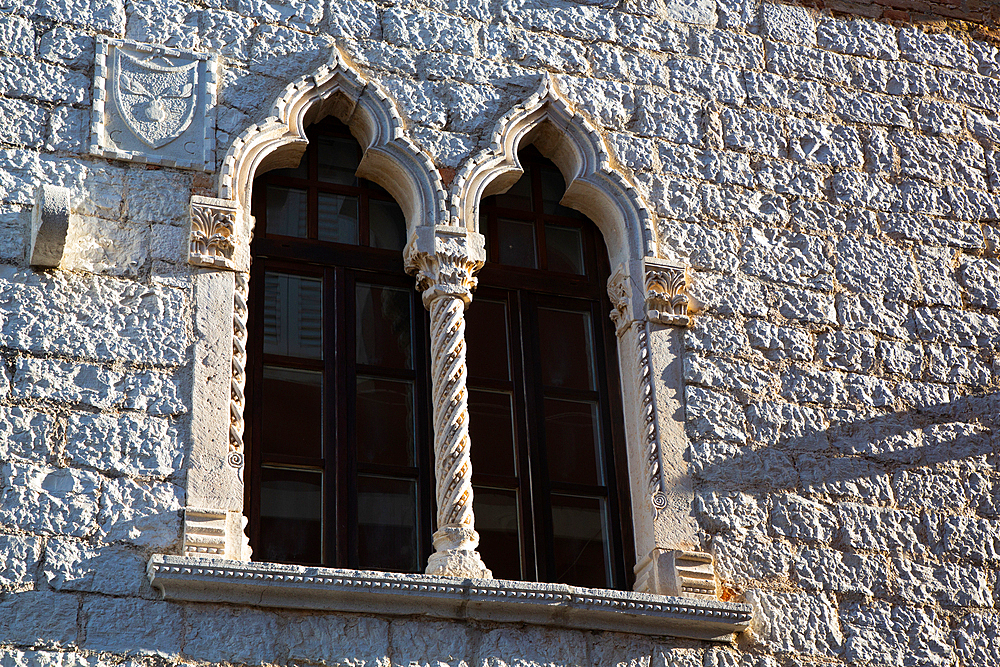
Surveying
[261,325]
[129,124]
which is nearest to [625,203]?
[261,325]

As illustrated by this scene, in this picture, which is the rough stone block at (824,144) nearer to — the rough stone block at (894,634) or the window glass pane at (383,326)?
the window glass pane at (383,326)

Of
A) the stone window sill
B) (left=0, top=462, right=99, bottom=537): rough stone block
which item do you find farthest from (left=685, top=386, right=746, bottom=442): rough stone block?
(left=0, top=462, right=99, bottom=537): rough stone block

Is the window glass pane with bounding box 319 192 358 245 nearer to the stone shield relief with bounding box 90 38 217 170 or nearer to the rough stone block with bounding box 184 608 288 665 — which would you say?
the stone shield relief with bounding box 90 38 217 170

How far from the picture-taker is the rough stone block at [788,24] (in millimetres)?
6289

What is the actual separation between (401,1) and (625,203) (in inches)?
49.3

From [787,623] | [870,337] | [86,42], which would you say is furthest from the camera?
[870,337]

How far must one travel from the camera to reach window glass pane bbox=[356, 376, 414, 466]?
16.3 ft

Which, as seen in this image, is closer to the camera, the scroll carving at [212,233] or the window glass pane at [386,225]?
the scroll carving at [212,233]

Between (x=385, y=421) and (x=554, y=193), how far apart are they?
132 centimetres

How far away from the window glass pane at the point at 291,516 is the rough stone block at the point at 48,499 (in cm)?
58

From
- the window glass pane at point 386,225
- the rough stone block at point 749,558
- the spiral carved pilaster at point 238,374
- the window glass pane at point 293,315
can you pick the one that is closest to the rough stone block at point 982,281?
the rough stone block at point 749,558

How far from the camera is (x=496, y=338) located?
5.32 metres

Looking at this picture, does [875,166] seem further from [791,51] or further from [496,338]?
[496,338]

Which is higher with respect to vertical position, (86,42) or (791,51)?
(791,51)
